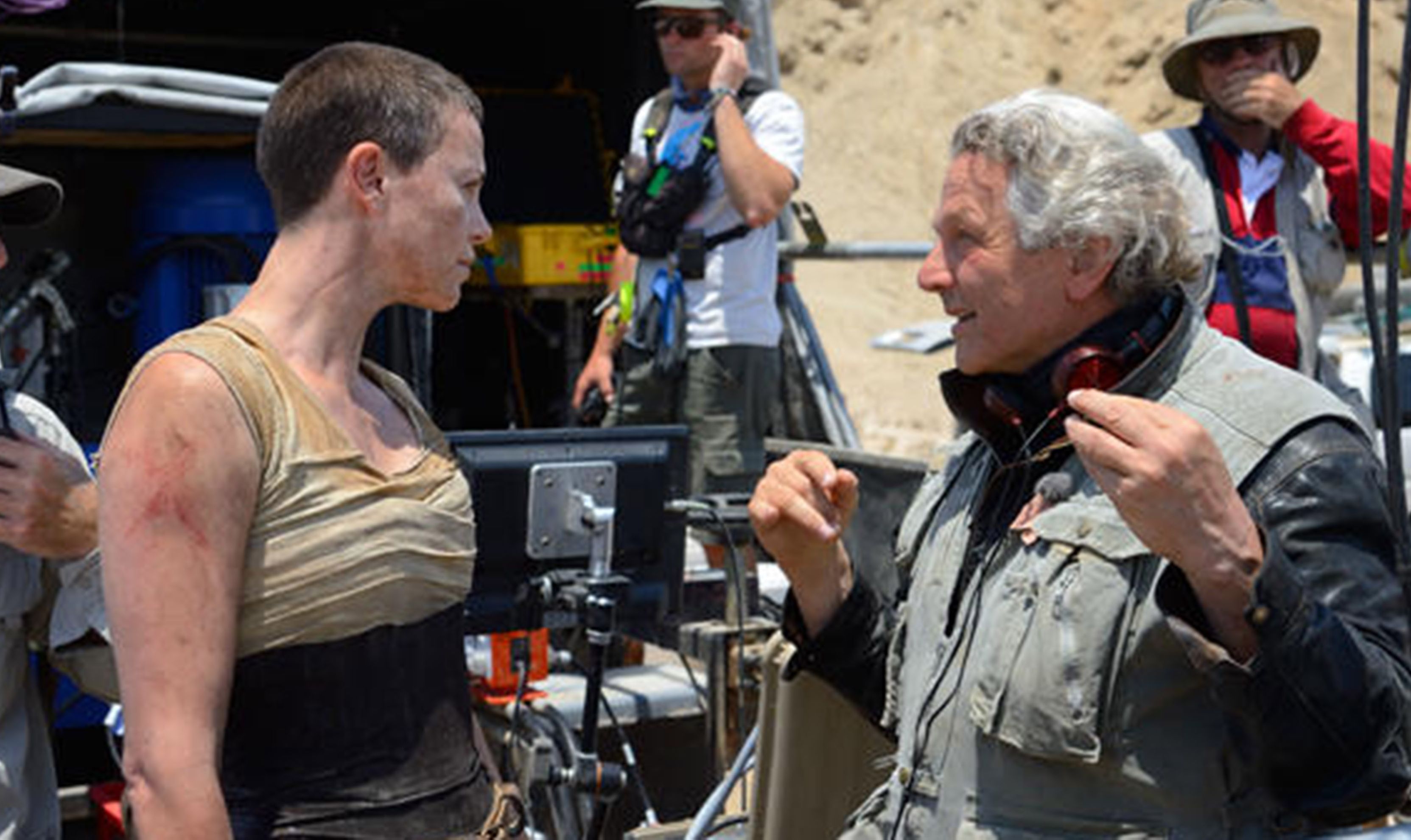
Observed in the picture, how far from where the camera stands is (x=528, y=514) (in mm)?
3752

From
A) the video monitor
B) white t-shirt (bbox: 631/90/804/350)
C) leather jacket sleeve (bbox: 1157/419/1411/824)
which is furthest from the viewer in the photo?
white t-shirt (bbox: 631/90/804/350)

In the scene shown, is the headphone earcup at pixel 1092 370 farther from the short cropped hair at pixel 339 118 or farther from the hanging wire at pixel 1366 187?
the short cropped hair at pixel 339 118

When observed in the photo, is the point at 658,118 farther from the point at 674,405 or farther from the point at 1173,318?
the point at 1173,318

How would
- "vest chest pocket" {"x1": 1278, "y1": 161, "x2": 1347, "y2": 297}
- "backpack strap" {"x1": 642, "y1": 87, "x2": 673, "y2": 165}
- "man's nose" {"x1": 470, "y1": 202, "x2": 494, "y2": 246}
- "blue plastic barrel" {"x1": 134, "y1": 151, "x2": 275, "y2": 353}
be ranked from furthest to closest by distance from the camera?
"backpack strap" {"x1": 642, "y1": 87, "x2": 673, "y2": 165} < "blue plastic barrel" {"x1": 134, "y1": 151, "x2": 275, "y2": 353} < "vest chest pocket" {"x1": 1278, "y1": 161, "x2": 1347, "y2": 297} < "man's nose" {"x1": 470, "y1": 202, "x2": 494, "y2": 246}

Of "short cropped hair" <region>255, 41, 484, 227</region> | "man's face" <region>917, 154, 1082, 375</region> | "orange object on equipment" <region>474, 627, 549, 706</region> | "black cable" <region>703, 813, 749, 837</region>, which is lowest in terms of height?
"black cable" <region>703, 813, 749, 837</region>

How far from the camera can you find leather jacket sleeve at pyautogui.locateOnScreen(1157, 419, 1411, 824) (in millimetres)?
2219

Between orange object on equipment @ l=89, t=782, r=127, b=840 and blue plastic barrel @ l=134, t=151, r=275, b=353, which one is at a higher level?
blue plastic barrel @ l=134, t=151, r=275, b=353

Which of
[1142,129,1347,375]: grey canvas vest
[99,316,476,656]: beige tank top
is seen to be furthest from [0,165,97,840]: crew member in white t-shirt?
[1142,129,1347,375]: grey canvas vest

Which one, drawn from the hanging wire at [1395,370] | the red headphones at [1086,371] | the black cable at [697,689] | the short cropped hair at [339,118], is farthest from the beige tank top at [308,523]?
the black cable at [697,689]

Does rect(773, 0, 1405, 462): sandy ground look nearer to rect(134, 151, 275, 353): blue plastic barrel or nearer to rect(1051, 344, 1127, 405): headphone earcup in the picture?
rect(134, 151, 275, 353): blue plastic barrel

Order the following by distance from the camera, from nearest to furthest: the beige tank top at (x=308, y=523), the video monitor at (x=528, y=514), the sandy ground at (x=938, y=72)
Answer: the beige tank top at (x=308, y=523) → the video monitor at (x=528, y=514) → the sandy ground at (x=938, y=72)

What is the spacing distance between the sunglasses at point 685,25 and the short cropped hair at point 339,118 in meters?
3.80

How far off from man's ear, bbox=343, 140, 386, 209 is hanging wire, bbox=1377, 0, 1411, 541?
1.21 m

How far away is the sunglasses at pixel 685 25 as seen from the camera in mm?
6246
